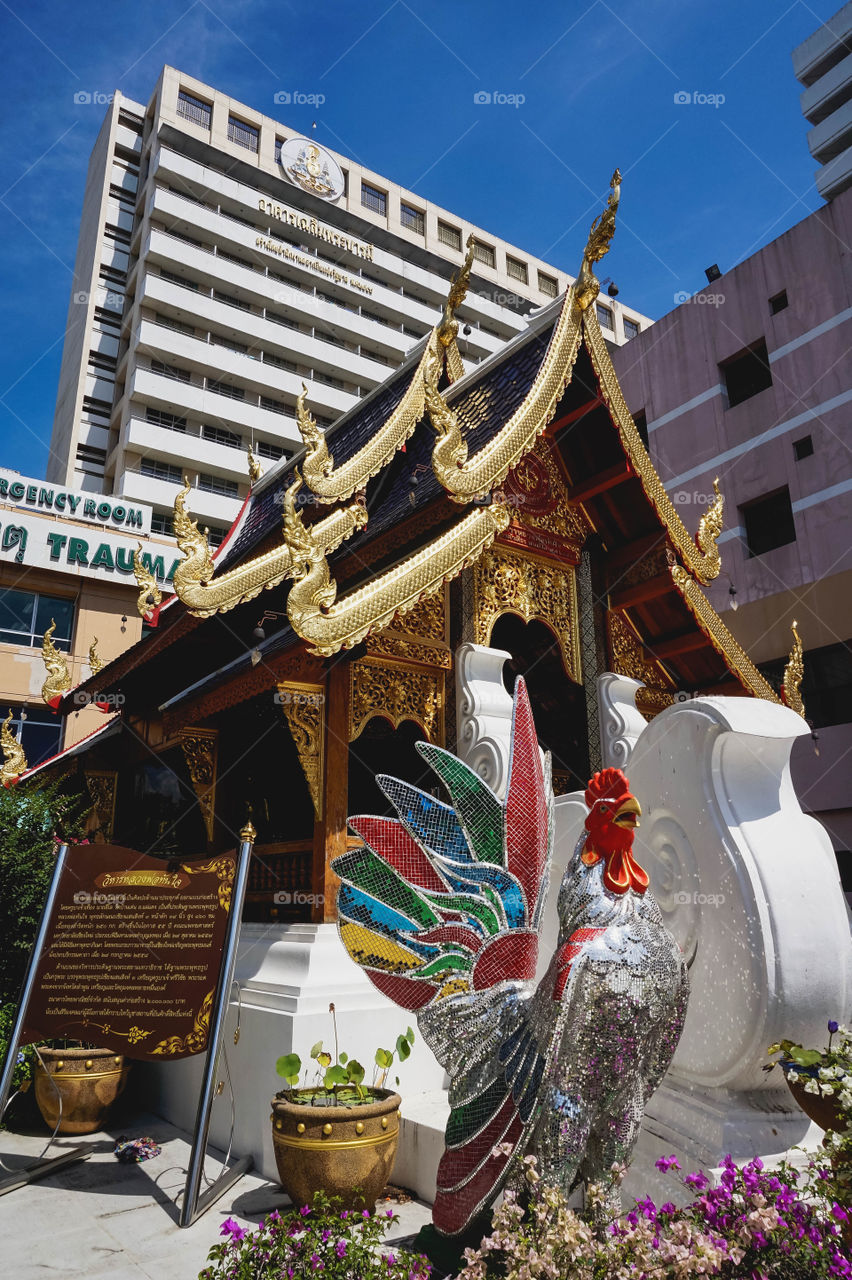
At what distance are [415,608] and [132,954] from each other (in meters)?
2.68

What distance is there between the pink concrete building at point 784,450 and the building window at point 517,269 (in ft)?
103

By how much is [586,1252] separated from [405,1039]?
2.15 m

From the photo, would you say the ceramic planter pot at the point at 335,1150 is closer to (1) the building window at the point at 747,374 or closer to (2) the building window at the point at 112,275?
(1) the building window at the point at 747,374

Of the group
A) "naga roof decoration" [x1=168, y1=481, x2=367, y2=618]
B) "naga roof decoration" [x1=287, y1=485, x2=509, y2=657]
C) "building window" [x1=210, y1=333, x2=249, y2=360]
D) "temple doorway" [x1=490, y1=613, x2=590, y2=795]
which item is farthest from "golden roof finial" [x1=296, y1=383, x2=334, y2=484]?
"building window" [x1=210, y1=333, x2=249, y2=360]

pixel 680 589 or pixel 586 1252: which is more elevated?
pixel 680 589

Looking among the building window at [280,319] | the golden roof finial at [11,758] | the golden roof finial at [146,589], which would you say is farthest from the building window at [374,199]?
the golden roof finial at [146,589]

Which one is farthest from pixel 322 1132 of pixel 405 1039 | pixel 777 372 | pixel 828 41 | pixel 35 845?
pixel 828 41

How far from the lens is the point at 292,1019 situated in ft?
13.6

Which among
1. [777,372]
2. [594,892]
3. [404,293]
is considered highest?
[404,293]

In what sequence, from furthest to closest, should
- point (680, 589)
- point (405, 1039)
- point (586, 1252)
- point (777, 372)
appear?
point (777, 372)
point (680, 589)
point (405, 1039)
point (586, 1252)

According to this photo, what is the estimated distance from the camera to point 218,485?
3166 cm

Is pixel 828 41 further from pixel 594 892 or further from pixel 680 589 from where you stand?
pixel 594 892

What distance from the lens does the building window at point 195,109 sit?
35.2 m

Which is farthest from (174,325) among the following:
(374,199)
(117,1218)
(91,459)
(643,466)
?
(117,1218)
